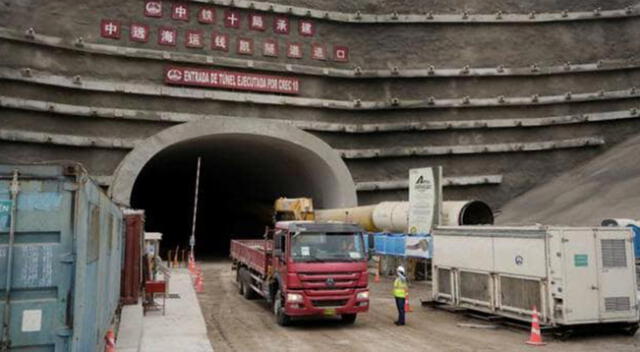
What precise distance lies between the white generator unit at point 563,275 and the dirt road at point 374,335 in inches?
24.4

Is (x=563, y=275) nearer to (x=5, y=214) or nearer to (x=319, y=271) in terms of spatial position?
(x=319, y=271)

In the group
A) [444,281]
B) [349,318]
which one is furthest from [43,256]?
[444,281]

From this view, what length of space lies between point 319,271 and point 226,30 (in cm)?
2435

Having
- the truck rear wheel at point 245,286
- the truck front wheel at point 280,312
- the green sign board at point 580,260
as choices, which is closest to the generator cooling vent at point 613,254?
the green sign board at point 580,260

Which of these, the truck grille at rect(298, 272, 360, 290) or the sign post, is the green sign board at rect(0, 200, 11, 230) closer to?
the truck grille at rect(298, 272, 360, 290)

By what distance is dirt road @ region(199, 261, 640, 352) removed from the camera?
12.0 meters

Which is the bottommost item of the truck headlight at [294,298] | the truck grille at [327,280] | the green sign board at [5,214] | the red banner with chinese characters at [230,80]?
the truck headlight at [294,298]

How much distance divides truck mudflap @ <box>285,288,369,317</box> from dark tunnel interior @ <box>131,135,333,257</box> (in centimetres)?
2115

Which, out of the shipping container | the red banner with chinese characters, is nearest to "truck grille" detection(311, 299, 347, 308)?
the shipping container

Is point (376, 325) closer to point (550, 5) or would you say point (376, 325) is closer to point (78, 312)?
point (78, 312)

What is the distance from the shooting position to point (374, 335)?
44.0 feet

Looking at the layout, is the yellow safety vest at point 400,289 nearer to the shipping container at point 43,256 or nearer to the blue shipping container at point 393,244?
the blue shipping container at point 393,244

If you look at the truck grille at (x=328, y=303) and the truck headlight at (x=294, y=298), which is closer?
the truck headlight at (x=294, y=298)

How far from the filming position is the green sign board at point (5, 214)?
6227 mm
